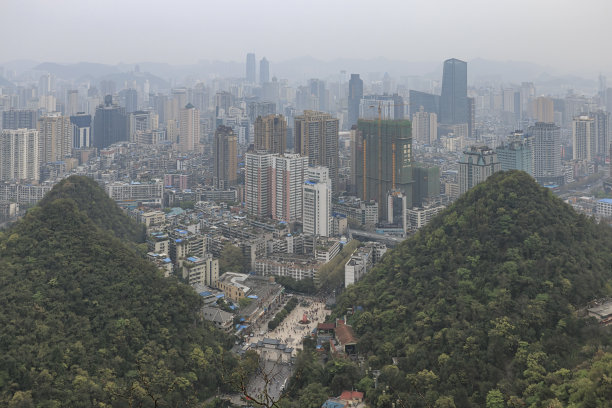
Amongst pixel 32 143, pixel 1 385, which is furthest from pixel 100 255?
pixel 32 143

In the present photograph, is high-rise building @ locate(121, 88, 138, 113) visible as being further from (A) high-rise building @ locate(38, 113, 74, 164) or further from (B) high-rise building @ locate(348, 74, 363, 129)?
(A) high-rise building @ locate(38, 113, 74, 164)

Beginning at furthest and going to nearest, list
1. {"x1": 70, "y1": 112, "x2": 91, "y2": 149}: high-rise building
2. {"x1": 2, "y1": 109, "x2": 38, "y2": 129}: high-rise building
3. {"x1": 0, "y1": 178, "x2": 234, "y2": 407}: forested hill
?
{"x1": 70, "y1": 112, "x2": 91, "y2": 149}: high-rise building → {"x1": 2, "y1": 109, "x2": 38, "y2": 129}: high-rise building → {"x1": 0, "y1": 178, "x2": 234, "y2": 407}: forested hill

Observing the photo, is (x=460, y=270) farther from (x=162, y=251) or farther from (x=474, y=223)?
(x=162, y=251)

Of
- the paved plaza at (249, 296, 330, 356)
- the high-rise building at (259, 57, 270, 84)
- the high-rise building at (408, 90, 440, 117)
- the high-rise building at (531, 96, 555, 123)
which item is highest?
the high-rise building at (259, 57, 270, 84)

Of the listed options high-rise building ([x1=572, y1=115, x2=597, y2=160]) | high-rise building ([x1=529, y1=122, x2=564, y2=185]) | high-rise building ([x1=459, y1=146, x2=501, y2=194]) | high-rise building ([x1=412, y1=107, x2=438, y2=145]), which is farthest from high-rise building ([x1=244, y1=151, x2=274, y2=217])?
high-rise building ([x1=412, y1=107, x2=438, y2=145])

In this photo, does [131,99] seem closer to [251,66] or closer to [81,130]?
[251,66]

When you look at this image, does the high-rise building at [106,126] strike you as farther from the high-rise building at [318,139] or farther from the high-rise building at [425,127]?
the high-rise building at [425,127]
